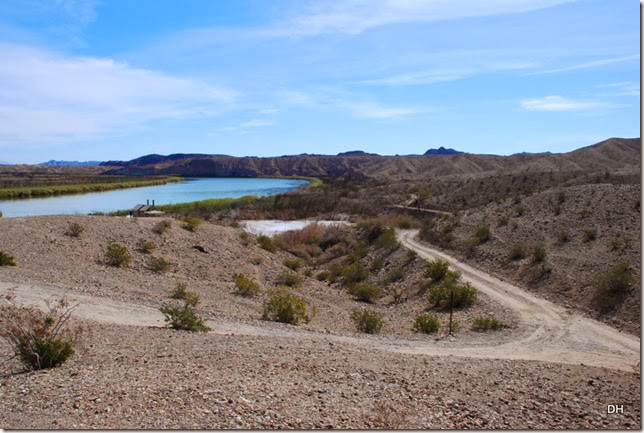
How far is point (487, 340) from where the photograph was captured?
15906mm

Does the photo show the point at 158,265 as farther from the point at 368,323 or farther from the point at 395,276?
the point at 395,276

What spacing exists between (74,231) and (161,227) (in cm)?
456

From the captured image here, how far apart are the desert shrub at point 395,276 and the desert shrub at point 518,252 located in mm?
5702

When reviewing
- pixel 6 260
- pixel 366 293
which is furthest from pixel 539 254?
pixel 6 260

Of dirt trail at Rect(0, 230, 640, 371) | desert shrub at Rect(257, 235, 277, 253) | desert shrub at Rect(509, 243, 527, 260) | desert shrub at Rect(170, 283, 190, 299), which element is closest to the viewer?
dirt trail at Rect(0, 230, 640, 371)

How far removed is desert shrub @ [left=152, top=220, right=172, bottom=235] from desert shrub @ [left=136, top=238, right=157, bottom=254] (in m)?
1.92

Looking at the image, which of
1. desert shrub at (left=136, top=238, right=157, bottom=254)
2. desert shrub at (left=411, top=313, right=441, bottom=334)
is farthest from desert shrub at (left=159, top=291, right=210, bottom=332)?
desert shrub at (left=136, top=238, right=157, bottom=254)

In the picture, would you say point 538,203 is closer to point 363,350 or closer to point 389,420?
point 363,350

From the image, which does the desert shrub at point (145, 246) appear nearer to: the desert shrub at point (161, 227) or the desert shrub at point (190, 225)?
the desert shrub at point (161, 227)

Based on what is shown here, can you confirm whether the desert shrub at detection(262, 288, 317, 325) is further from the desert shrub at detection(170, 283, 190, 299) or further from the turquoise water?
the turquoise water

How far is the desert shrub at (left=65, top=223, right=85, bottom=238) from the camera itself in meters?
24.7

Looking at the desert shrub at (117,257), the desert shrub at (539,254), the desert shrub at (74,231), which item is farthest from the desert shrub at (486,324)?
the desert shrub at (74,231)

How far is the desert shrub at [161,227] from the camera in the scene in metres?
27.9

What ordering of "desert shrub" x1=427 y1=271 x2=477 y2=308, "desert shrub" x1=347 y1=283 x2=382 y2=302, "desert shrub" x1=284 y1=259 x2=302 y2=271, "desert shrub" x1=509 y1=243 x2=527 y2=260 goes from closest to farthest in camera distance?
"desert shrub" x1=427 y1=271 x2=477 y2=308
"desert shrub" x1=347 y1=283 x2=382 y2=302
"desert shrub" x1=509 y1=243 x2=527 y2=260
"desert shrub" x1=284 y1=259 x2=302 y2=271
